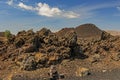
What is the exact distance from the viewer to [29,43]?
33625mm

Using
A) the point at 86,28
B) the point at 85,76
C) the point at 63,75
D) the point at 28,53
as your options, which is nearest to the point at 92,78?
the point at 85,76

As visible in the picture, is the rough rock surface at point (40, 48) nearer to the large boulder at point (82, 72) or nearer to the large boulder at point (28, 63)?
the large boulder at point (28, 63)

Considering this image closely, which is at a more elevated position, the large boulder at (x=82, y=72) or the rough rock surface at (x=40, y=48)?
the rough rock surface at (x=40, y=48)

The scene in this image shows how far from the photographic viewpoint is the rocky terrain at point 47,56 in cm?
3045

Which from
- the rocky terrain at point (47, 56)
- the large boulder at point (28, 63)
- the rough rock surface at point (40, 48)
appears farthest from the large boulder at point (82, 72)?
the large boulder at point (28, 63)

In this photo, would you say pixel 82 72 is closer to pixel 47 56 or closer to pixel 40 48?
pixel 47 56

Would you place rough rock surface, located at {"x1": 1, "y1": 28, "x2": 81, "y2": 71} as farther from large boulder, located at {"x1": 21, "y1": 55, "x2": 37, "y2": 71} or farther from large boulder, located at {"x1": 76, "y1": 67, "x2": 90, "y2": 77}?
large boulder, located at {"x1": 76, "y1": 67, "x2": 90, "y2": 77}

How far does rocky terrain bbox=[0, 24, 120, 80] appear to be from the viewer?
99.9 feet

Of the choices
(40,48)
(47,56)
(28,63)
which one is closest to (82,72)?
(47,56)

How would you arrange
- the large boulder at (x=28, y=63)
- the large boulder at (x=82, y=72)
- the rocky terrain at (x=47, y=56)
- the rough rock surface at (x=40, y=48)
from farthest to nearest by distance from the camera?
the rough rock surface at (x=40, y=48) < the rocky terrain at (x=47, y=56) < the large boulder at (x=28, y=63) < the large boulder at (x=82, y=72)

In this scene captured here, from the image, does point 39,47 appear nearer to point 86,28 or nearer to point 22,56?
point 22,56

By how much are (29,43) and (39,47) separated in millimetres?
1236

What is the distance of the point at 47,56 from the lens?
32125 millimetres

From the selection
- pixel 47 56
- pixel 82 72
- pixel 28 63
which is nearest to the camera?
pixel 82 72
